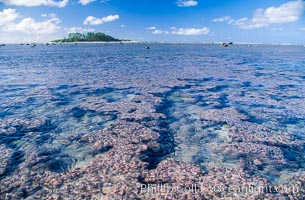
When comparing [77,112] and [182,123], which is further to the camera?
[77,112]

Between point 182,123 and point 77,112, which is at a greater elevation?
point 77,112

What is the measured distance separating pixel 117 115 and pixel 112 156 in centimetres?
522

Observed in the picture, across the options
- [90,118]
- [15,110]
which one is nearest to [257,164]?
[90,118]

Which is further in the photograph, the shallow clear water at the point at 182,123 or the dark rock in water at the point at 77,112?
the dark rock in water at the point at 77,112

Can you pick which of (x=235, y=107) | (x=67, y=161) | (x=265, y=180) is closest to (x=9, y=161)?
(x=67, y=161)

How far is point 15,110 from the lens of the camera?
1579 cm

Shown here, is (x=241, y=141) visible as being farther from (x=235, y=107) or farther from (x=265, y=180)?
(x=235, y=107)

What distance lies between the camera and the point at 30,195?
735 cm

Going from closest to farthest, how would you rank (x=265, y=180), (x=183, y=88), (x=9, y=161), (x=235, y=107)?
(x=265, y=180) < (x=9, y=161) < (x=235, y=107) < (x=183, y=88)

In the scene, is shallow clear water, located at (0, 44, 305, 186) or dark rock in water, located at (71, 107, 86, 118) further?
dark rock in water, located at (71, 107, 86, 118)

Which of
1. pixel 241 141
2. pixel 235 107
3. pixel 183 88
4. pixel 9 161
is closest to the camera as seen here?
pixel 9 161

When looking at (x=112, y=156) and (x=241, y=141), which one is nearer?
(x=112, y=156)

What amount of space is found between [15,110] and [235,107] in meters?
13.5

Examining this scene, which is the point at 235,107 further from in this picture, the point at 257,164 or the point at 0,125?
the point at 0,125
